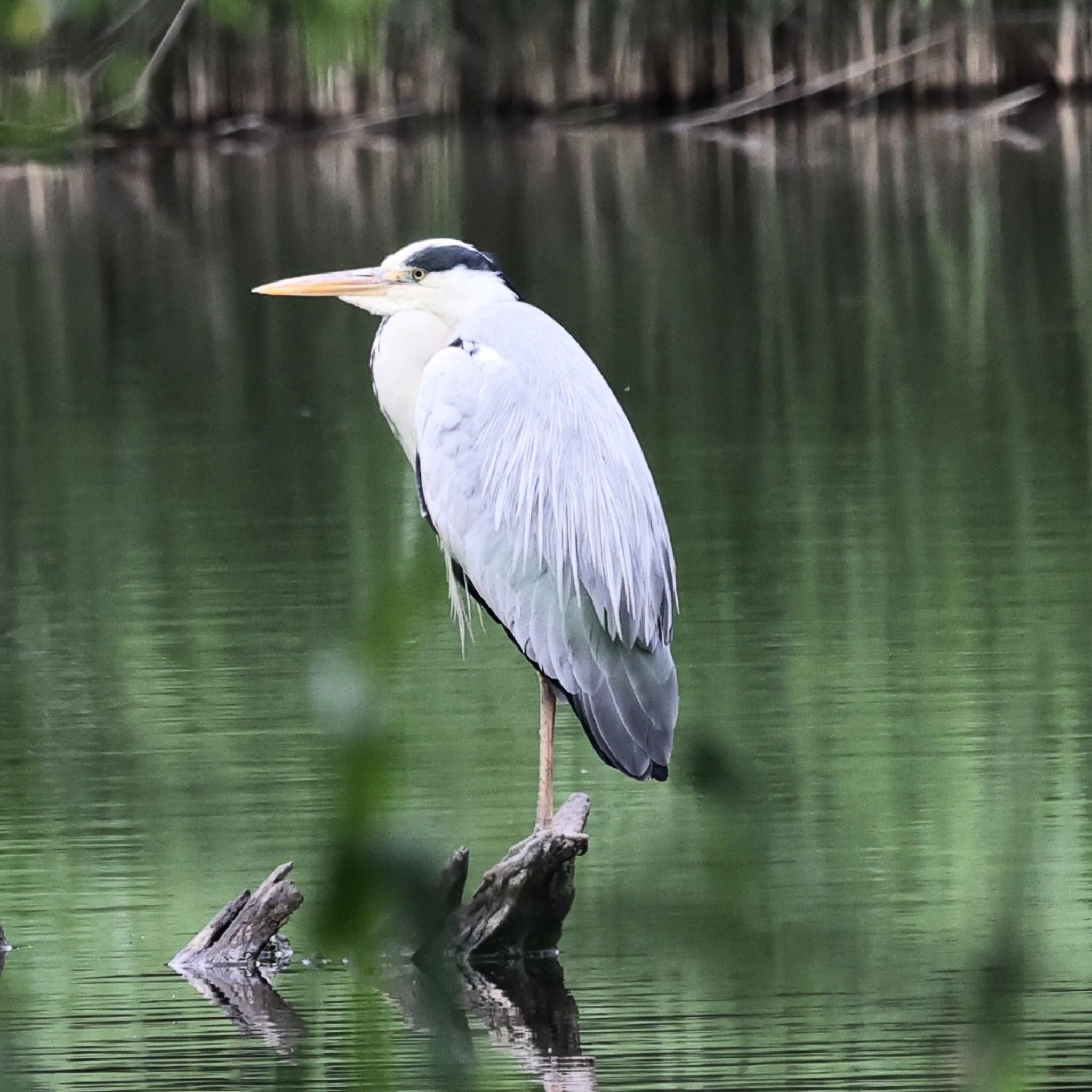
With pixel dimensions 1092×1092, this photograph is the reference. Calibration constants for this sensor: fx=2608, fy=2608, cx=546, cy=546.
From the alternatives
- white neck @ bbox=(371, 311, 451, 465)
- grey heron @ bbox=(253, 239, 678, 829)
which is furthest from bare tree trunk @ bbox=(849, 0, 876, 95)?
grey heron @ bbox=(253, 239, 678, 829)

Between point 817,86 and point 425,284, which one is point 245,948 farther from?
point 817,86

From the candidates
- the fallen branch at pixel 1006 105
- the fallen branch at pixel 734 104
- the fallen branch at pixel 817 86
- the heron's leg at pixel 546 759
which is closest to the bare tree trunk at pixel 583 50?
the fallen branch at pixel 734 104

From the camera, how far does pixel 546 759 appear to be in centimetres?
464

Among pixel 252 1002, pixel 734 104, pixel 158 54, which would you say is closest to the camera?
pixel 158 54

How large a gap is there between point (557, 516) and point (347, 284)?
836mm

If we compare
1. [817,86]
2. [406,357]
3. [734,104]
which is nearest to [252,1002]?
[406,357]

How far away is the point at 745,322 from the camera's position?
→ 1442 centimetres

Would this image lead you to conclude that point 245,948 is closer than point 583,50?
Yes

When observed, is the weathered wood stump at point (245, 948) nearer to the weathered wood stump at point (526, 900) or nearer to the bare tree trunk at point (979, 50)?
the weathered wood stump at point (526, 900)

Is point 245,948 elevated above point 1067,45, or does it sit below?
below

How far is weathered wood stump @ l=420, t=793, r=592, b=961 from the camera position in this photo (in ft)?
13.6

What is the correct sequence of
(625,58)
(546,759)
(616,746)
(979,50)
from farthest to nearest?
(625,58), (979,50), (546,759), (616,746)


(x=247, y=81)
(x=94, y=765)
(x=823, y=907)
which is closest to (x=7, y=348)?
(x=94, y=765)

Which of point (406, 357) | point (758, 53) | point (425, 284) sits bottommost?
point (406, 357)
